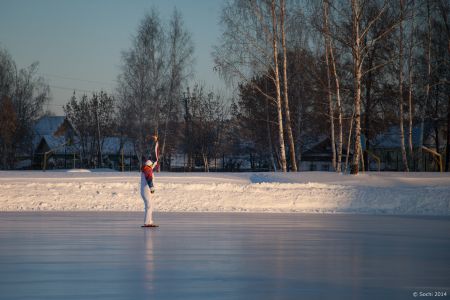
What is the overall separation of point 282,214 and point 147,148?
38144 millimetres

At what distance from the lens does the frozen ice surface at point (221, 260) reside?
8789 millimetres

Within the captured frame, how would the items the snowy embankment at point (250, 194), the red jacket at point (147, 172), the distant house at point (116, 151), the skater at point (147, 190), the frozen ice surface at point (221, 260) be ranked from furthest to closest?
1. the distant house at point (116, 151)
2. the snowy embankment at point (250, 194)
3. the red jacket at point (147, 172)
4. the skater at point (147, 190)
5. the frozen ice surface at point (221, 260)

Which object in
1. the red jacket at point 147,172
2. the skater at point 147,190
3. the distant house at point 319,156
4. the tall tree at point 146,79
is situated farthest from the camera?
the distant house at point 319,156

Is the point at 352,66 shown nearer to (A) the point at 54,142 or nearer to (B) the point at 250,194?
(B) the point at 250,194

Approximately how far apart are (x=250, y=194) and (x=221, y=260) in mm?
17821

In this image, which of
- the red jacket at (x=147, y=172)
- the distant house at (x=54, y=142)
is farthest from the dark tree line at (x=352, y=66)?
the distant house at (x=54, y=142)

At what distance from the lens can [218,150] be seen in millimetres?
82812

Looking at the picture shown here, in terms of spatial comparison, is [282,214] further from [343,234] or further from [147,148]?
[147,148]

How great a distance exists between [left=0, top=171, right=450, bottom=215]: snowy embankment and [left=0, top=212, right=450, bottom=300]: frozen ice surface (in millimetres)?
6944

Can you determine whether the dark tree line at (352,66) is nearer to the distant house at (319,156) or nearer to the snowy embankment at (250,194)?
the snowy embankment at (250,194)

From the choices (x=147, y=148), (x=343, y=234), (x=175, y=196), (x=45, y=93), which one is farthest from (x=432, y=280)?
(x=45, y=93)

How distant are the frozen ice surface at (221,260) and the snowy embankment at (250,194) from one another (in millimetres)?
6944

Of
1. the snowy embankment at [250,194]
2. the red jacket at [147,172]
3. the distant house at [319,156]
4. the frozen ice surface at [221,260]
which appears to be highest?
the distant house at [319,156]

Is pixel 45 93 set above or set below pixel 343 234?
above
